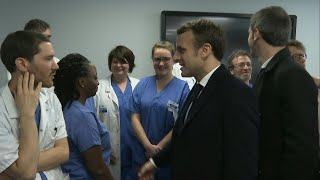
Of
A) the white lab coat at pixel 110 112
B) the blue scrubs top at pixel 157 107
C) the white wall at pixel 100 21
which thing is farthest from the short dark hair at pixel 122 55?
the white wall at pixel 100 21

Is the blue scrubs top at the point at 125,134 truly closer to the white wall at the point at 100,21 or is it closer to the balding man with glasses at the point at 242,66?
the balding man with glasses at the point at 242,66

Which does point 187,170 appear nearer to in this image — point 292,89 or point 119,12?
point 292,89

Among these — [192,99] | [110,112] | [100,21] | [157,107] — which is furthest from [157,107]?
[100,21]

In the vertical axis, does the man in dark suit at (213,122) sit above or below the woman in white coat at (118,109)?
above

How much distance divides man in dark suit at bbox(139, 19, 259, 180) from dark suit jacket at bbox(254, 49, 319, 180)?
219mm

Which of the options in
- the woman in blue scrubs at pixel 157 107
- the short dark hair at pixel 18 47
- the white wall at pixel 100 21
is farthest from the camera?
the white wall at pixel 100 21

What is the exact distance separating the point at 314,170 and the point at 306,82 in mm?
396

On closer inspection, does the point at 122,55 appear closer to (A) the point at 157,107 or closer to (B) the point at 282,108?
(A) the point at 157,107

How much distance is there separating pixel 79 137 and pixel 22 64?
0.49 m

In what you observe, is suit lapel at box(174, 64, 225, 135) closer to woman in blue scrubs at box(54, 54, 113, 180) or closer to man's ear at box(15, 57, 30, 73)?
woman in blue scrubs at box(54, 54, 113, 180)

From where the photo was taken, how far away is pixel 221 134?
1288 mm

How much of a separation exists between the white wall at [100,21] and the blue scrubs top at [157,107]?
1358 mm

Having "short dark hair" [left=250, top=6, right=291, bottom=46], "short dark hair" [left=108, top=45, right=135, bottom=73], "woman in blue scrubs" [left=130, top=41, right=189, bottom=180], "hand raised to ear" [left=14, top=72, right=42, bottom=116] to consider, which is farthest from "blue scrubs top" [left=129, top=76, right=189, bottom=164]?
"hand raised to ear" [left=14, top=72, right=42, bottom=116]

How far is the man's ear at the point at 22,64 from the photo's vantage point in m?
1.33
